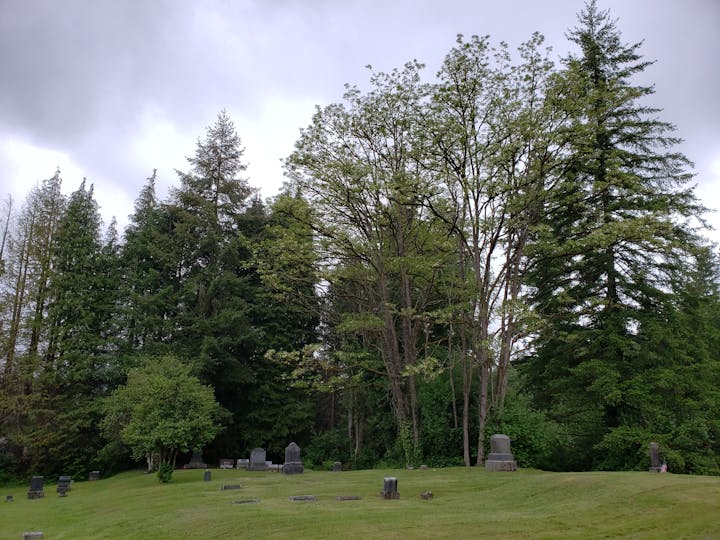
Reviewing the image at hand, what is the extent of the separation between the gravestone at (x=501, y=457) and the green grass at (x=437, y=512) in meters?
0.73

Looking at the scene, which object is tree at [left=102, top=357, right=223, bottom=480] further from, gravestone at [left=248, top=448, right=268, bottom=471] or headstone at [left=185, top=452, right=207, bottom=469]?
headstone at [left=185, top=452, right=207, bottom=469]

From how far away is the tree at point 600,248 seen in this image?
18078 mm

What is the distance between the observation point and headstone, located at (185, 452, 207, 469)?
29.8 metres

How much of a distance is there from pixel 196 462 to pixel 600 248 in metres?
24.3

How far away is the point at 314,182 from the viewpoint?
2306 cm

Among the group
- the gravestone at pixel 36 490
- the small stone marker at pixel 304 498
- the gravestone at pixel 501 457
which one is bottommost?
the gravestone at pixel 36 490

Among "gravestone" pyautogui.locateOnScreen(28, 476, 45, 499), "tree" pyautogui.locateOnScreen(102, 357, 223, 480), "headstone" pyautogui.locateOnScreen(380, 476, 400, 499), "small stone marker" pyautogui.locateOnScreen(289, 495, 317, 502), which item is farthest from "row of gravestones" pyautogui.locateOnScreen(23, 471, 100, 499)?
"headstone" pyautogui.locateOnScreen(380, 476, 400, 499)

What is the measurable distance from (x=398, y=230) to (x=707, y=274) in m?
27.2

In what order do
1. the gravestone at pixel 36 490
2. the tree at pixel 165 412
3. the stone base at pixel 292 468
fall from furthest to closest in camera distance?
the tree at pixel 165 412
the gravestone at pixel 36 490
the stone base at pixel 292 468

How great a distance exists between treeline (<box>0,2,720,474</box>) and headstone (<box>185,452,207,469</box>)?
2.63 m

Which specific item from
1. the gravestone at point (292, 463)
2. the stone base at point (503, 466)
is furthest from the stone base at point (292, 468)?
the stone base at point (503, 466)

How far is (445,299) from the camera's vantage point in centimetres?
2617

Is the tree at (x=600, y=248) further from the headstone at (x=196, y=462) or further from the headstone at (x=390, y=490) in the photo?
the headstone at (x=196, y=462)

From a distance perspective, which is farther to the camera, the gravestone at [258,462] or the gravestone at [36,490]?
the gravestone at [258,462]
